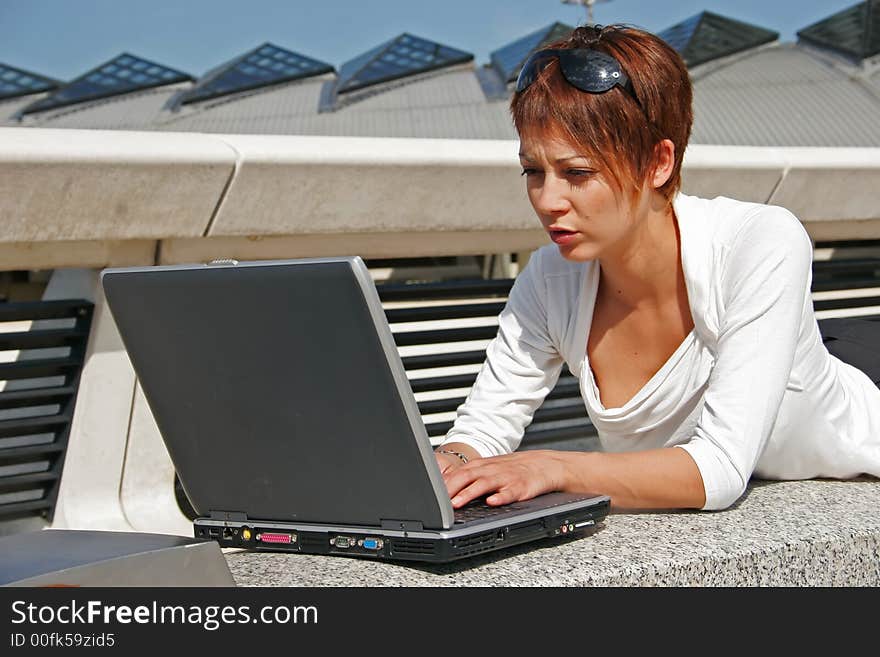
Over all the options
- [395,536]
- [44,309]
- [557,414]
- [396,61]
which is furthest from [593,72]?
[396,61]

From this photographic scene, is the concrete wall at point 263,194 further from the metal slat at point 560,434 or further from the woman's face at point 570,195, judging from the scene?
the woman's face at point 570,195

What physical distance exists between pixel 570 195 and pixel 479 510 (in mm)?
706

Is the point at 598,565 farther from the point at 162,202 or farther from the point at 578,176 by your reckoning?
the point at 162,202

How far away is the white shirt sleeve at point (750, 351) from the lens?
→ 2150 mm

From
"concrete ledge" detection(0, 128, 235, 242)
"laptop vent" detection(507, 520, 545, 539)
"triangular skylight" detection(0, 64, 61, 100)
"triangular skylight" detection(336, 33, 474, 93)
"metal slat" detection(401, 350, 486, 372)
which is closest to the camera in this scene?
"laptop vent" detection(507, 520, 545, 539)

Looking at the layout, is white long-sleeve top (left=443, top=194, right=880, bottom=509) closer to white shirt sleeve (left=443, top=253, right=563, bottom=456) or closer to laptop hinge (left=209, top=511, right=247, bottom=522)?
white shirt sleeve (left=443, top=253, right=563, bottom=456)

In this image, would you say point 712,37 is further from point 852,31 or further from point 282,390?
point 282,390

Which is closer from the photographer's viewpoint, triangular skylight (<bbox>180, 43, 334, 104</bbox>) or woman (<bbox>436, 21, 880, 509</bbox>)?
woman (<bbox>436, 21, 880, 509</bbox>)

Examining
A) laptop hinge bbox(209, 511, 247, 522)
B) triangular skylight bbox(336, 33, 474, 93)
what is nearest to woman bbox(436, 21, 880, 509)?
laptop hinge bbox(209, 511, 247, 522)

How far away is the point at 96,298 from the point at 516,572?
2861 millimetres

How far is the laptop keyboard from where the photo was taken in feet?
5.92

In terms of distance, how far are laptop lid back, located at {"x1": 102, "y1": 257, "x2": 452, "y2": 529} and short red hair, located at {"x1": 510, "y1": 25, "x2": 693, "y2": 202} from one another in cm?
81

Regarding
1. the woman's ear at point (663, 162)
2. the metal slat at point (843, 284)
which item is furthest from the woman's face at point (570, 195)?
the metal slat at point (843, 284)

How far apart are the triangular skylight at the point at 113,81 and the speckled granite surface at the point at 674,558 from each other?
1343cm
